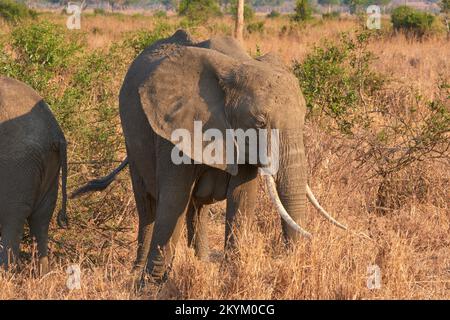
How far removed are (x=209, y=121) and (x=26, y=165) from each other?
1.27m

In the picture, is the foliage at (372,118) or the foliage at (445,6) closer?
the foliage at (372,118)

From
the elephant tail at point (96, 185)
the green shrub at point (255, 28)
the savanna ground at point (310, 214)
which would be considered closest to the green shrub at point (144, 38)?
the savanna ground at point (310, 214)

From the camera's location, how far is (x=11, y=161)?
19.3 ft

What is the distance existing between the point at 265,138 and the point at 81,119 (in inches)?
103

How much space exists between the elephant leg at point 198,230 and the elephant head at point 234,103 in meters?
1.01

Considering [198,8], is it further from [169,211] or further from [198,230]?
[169,211]

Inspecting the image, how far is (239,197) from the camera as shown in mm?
5473

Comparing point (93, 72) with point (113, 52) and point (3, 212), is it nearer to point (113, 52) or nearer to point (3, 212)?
point (113, 52)

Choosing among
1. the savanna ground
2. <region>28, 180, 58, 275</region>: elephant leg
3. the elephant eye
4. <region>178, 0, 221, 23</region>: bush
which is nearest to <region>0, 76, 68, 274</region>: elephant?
<region>28, 180, 58, 275</region>: elephant leg

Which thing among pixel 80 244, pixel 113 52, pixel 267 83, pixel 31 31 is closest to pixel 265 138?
pixel 267 83

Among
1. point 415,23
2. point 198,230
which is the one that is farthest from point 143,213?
point 415,23

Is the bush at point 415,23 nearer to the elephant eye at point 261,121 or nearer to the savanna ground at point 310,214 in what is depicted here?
the savanna ground at point 310,214

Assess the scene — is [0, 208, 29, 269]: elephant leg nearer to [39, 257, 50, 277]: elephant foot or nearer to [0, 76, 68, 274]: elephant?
[0, 76, 68, 274]: elephant

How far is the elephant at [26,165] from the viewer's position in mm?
5871
